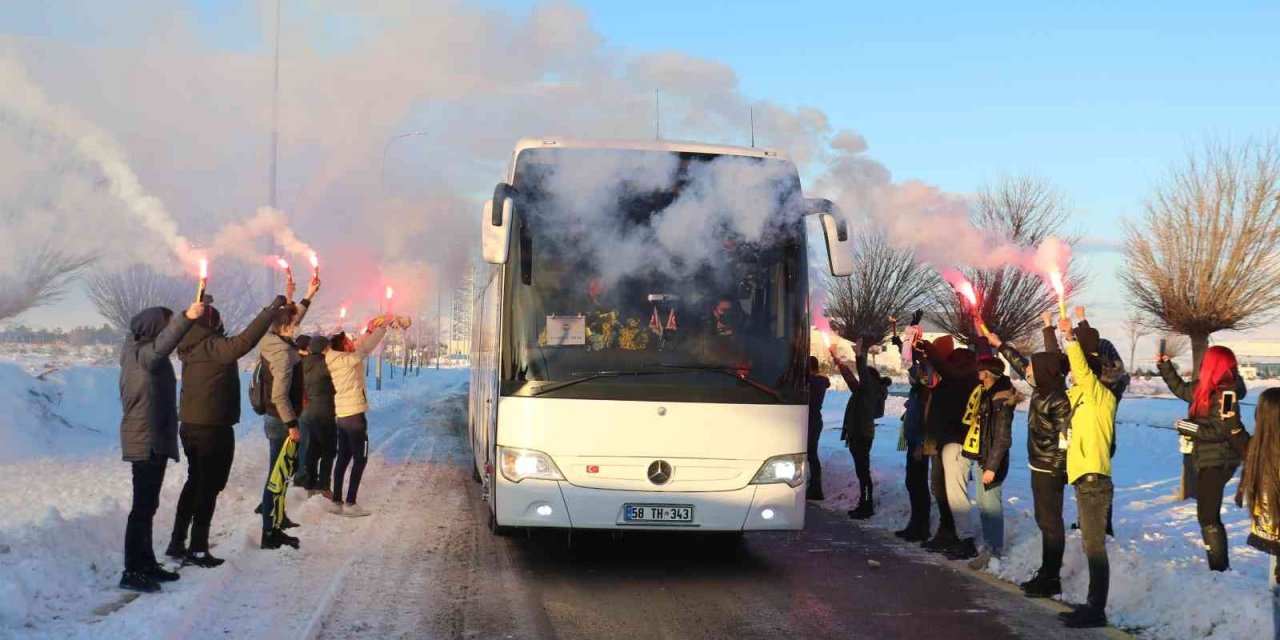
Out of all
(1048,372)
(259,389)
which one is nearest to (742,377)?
(1048,372)

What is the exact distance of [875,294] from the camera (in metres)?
36.1

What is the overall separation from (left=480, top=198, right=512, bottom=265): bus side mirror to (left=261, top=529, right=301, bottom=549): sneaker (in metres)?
3.14

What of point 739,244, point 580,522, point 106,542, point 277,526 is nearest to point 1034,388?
point 739,244

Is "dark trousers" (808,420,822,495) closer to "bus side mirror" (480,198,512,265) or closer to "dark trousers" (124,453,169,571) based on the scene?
"bus side mirror" (480,198,512,265)

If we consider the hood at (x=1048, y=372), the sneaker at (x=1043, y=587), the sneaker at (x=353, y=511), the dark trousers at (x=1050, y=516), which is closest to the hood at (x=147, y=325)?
the sneaker at (x=353, y=511)

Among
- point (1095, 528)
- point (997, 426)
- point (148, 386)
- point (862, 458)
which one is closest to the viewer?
point (1095, 528)

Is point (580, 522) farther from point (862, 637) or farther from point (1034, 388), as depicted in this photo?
point (1034, 388)

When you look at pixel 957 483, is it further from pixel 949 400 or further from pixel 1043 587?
pixel 1043 587

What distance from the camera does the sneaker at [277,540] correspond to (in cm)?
874

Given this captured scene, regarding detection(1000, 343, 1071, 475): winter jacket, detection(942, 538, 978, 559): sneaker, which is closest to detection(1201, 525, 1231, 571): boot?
detection(1000, 343, 1071, 475): winter jacket

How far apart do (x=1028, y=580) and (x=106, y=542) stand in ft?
23.2

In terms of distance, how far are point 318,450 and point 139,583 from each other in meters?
4.56

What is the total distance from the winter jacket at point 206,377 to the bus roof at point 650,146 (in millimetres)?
2275

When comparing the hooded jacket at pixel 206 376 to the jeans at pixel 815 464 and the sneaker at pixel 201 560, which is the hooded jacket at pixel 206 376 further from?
the jeans at pixel 815 464
